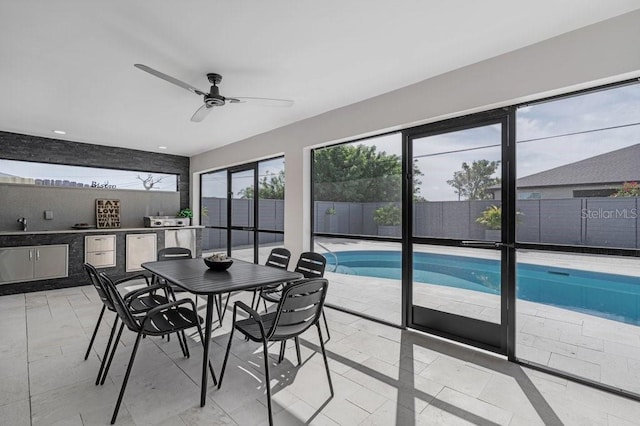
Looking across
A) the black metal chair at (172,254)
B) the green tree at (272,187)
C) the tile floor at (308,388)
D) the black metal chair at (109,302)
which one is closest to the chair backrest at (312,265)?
the tile floor at (308,388)

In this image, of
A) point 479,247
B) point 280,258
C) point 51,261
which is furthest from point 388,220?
point 51,261

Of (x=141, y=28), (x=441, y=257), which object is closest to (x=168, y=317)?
(x=141, y=28)

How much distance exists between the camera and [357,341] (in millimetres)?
3156

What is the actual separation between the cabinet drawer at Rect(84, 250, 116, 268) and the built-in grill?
3.05 ft

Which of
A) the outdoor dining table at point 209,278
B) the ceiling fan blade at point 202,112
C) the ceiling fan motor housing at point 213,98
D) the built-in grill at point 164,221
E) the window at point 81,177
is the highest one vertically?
the ceiling fan motor housing at point 213,98

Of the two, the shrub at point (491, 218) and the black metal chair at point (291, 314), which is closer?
the black metal chair at point (291, 314)

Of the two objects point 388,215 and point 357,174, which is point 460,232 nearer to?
point 388,215

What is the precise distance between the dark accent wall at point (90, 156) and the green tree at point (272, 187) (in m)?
2.54

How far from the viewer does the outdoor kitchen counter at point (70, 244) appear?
4836 millimetres

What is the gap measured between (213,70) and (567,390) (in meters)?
3.89

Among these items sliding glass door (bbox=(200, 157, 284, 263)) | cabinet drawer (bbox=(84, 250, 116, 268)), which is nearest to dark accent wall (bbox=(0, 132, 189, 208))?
sliding glass door (bbox=(200, 157, 284, 263))

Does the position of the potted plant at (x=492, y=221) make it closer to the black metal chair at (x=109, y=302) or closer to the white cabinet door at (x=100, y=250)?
the black metal chair at (x=109, y=302)

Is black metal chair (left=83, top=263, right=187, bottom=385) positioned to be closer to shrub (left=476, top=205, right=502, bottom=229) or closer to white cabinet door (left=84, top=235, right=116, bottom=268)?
shrub (left=476, top=205, right=502, bottom=229)

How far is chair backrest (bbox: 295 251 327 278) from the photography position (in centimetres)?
324
